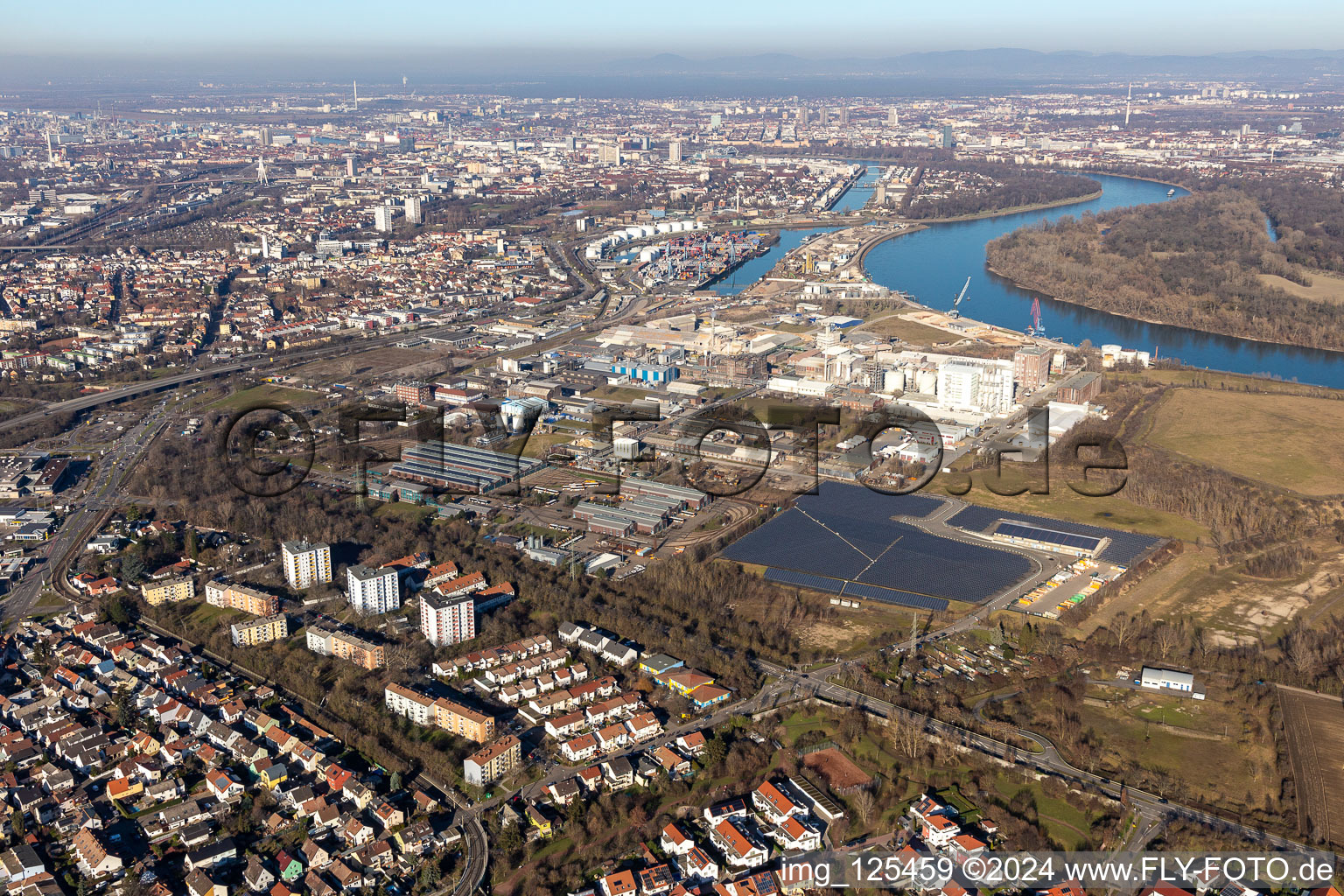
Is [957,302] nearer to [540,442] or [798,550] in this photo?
[540,442]

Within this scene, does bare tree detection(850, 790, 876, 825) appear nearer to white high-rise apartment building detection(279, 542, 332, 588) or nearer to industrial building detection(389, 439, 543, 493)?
white high-rise apartment building detection(279, 542, 332, 588)

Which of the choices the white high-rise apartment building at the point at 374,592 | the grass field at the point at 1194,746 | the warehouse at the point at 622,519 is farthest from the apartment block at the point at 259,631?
the grass field at the point at 1194,746

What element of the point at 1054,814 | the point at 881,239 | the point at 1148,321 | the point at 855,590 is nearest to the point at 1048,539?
the point at 855,590

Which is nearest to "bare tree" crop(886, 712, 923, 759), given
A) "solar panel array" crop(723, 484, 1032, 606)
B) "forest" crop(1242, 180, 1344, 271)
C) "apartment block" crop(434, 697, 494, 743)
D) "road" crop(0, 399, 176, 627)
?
"solar panel array" crop(723, 484, 1032, 606)

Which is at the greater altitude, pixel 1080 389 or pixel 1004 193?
pixel 1004 193

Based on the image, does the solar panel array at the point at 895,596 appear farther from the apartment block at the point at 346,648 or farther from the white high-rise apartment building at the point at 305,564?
the white high-rise apartment building at the point at 305,564
